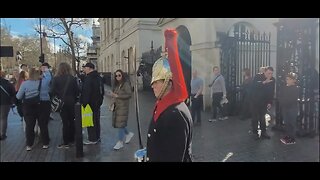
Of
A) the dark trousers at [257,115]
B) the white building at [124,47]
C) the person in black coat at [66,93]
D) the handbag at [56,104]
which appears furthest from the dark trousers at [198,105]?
the handbag at [56,104]

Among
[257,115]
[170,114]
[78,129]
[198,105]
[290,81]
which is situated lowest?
[78,129]

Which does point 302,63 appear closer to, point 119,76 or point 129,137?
point 119,76

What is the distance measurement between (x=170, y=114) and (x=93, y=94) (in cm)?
282

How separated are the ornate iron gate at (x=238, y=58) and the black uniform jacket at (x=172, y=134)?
232 cm

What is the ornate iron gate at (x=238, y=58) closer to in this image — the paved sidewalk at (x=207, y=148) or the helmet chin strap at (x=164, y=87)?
the paved sidewalk at (x=207, y=148)

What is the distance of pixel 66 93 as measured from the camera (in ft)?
13.3

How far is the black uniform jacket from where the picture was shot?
1.61 m

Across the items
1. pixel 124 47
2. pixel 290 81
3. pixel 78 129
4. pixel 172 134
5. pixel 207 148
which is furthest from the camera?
pixel 124 47

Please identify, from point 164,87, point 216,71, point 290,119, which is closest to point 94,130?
point 216,71
